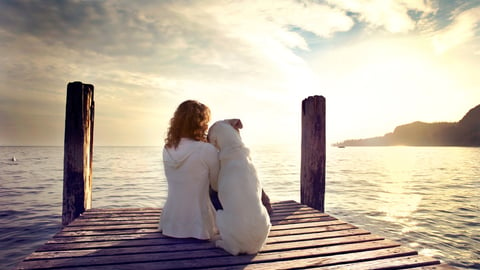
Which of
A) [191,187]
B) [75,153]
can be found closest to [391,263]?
[191,187]

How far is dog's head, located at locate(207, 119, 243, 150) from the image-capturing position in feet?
12.5

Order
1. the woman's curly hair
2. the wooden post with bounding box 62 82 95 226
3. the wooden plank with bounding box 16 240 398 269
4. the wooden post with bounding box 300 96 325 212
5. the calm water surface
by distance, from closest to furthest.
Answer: the wooden plank with bounding box 16 240 398 269 < the woman's curly hair < the wooden post with bounding box 62 82 95 226 < the wooden post with bounding box 300 96 325 212 < the calm water surface

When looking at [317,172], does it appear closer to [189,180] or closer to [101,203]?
[189,180]

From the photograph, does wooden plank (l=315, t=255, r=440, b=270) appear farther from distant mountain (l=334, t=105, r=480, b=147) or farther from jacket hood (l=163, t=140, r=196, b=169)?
distant mountain (l=334, t=105, r=480, b=147)

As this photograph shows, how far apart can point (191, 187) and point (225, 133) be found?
3.22 feet

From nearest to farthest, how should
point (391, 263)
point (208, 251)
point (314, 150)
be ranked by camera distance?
1. point (391, 263)
2. point (208, 251)
3. point (314, 150)

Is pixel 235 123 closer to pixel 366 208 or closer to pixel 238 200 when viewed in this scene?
pixel 238 200

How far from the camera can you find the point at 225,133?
3.88 m

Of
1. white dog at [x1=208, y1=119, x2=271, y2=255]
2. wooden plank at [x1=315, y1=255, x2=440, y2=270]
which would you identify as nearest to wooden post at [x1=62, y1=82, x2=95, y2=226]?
white dog at [x1=208, y1=119, x2=271, y2=255]

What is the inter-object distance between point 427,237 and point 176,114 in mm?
9279

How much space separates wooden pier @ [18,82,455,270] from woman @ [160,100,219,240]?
0.24 m

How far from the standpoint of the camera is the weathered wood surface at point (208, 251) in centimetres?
361

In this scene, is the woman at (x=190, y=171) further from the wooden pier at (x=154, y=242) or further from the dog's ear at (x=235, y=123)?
the dog's ear at (x=235, y=123)

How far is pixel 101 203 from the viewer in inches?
563
